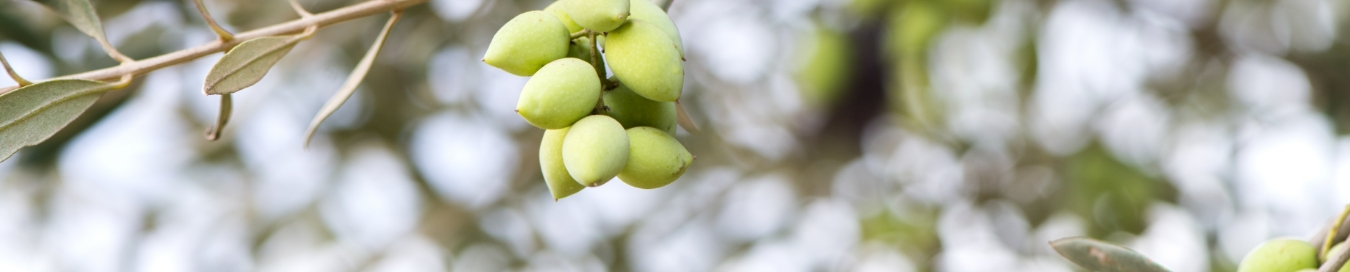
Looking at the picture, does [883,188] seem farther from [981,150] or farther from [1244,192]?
[1244,192]

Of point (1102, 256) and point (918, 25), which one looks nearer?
point (1102, 256)

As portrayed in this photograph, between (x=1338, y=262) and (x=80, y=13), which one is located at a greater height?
(x=1338, y=262)

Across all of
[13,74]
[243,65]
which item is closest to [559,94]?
[243,65]

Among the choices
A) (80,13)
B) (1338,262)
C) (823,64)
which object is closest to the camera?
(1338,262)

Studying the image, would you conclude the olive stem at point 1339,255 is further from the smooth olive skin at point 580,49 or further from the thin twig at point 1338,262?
the smooth olive skin at point 580,49

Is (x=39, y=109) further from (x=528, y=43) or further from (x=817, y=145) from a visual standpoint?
(x=817, y=145)

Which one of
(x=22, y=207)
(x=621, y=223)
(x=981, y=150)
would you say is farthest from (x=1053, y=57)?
(x=22, y=207)

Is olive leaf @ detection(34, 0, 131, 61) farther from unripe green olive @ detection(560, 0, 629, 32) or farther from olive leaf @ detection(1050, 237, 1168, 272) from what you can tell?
olive leaf @ detection(1050, 237, 1168, 272)

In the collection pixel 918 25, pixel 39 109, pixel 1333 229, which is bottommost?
pixel 39 109
